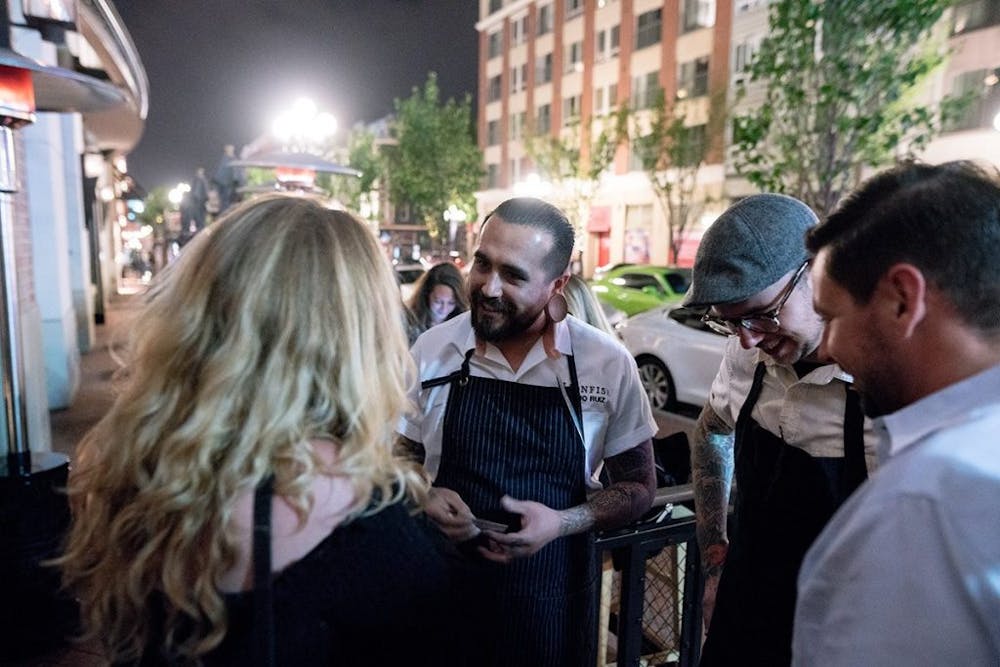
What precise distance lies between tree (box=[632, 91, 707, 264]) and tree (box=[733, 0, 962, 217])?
413 inches

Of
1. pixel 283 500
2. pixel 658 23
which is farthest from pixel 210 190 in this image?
pixel 658 23

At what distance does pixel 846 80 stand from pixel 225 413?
55.5ft

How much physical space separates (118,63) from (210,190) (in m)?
3.81

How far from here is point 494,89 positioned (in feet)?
146

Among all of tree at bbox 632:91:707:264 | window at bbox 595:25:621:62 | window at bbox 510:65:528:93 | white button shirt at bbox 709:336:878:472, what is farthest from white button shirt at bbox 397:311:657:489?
window at bbox 510:65:528:93

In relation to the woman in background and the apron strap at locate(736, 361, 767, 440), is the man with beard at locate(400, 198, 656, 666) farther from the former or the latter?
the woman in background

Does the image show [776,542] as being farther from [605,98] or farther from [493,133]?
[493,133]

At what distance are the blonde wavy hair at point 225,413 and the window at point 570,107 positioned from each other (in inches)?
1461

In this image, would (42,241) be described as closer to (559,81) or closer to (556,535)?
(556,535)

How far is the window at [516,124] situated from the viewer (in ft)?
136

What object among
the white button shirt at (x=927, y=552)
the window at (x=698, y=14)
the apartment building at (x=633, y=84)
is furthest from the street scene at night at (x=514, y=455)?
the window at (x=698, y=14)

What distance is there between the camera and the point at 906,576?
0.88 meters

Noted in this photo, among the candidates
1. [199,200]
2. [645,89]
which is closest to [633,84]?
[645,89]

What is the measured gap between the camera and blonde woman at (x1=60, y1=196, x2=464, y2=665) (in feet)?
3.90
